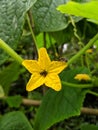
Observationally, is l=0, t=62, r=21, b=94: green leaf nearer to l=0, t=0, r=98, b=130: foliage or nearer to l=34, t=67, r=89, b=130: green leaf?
l=0, t=0, r=98, b=130: foliage

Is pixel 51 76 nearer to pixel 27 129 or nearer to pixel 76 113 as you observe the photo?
pixel 76 113

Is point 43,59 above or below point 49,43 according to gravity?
above

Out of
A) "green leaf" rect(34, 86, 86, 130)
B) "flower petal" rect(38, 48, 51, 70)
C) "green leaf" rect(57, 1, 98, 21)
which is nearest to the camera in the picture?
"green leaf" rect(57, 1, 98, 21)

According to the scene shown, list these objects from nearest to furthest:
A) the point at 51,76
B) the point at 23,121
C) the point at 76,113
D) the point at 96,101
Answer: the point at 51,76 → the point at 76,113 → the point at 23,121 → the point at 96,101

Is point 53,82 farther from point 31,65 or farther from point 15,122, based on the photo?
point 15,122

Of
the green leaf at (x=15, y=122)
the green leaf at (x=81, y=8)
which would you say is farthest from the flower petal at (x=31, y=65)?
the green leaf at (x=15, y=122)

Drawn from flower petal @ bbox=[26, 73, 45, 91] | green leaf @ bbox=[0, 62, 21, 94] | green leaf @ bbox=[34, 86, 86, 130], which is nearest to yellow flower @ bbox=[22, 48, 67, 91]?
flower petal @ bbox=[26, 73, 45, 91]

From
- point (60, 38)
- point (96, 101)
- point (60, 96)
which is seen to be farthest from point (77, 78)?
point (96, 101)

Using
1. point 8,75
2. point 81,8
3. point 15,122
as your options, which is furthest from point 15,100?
point 81,8
